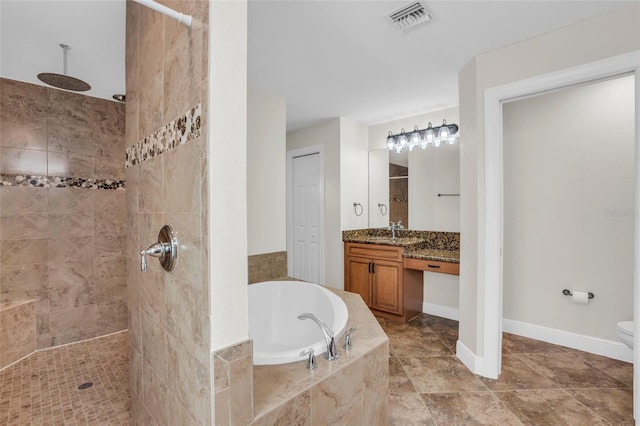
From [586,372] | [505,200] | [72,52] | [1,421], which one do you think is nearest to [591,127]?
[505,200]

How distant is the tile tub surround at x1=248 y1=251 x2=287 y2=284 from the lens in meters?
2.84

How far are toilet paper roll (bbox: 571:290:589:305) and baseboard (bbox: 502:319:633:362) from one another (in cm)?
29

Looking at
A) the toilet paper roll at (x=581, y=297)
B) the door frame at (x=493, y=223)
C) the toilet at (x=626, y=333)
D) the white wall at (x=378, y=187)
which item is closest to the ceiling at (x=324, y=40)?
the door frame at (x=493, y=223)

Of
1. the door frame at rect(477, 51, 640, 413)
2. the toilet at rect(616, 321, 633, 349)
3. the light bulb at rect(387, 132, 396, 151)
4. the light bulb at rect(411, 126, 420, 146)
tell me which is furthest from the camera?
the light bulb at rect(387, 132, 396, 151)

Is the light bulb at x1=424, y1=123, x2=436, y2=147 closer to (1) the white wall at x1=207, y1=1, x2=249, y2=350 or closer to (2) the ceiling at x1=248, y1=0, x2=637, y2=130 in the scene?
(2) the ceiling at x1=248, y1=0, x2=637, y2=130

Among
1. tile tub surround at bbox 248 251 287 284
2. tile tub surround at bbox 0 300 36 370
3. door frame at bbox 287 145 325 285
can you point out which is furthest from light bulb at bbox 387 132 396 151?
tile tub surround at bbox 0 300 36 370

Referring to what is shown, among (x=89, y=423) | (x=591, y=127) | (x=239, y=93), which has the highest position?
(x=591, y=127)

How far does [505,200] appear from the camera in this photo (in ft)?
10.2

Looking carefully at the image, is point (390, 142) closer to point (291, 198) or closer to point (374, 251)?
point (374, 251)

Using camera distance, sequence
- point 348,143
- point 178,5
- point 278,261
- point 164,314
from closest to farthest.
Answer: point 178,5, point 164,314, point 278,261, point 348,143

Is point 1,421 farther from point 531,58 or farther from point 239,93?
point 531,58

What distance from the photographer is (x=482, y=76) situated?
7.32 feet

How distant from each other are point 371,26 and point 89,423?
2832 millimetres

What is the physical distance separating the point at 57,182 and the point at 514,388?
12.8 ft
